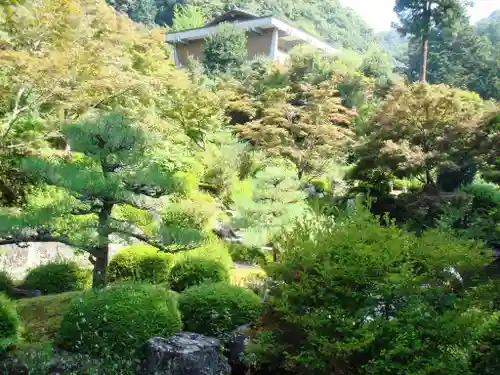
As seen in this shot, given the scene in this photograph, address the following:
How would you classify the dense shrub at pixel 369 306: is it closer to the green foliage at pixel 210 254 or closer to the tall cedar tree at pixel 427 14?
the green foliage at pixel 210 254

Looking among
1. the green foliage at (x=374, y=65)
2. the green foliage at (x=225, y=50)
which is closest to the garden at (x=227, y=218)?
the green foliage at (x=374, y=65)

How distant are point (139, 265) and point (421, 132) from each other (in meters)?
7.77

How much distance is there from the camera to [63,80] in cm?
963

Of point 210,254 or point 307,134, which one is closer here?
point 210,254

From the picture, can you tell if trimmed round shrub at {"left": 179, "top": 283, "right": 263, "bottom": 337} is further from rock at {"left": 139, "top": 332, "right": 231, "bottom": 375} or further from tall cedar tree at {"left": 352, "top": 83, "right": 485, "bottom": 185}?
tall cedar tree at {"left": 352, "top": 83, "right": 485, "bottom": 185}

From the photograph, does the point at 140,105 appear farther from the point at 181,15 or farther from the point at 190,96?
the point at 181,15

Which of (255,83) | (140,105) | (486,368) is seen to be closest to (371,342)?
(486,368)

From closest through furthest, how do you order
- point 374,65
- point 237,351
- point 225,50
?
point 237,351, point 374,65, point 225,50

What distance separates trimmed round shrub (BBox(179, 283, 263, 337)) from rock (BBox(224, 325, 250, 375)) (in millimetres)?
235

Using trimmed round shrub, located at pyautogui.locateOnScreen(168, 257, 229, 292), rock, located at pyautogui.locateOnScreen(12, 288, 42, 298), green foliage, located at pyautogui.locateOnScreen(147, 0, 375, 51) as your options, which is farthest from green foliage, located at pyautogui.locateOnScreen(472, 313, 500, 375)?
green foliage, located at pyautogui.locateOnScreen(147, 0, 375, 51)

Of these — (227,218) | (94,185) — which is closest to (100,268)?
(94,185)

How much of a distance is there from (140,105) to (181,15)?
24.1 metres

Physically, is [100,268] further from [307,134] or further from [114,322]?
[307,134]

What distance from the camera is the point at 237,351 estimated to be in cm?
492
